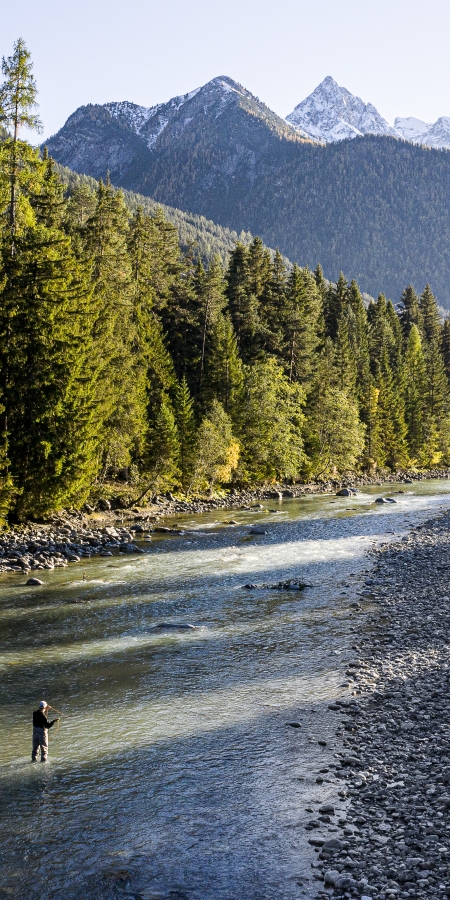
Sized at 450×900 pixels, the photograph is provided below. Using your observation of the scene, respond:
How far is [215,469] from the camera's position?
5556 centimetres

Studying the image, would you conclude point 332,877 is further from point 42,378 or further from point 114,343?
point 114,343

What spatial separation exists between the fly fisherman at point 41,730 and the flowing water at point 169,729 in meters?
0.23

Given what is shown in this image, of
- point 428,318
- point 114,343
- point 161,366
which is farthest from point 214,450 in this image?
point 428,318

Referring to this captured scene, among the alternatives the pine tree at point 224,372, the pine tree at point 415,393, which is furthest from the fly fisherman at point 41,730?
the pine tree at point 415,393

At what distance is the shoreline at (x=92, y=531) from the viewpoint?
29.8 meters

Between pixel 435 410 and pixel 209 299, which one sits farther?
pixel 435 410

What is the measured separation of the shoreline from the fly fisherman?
45.2ft

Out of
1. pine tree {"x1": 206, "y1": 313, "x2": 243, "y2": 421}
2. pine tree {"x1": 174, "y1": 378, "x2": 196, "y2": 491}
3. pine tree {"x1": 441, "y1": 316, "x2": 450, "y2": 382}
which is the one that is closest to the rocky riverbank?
pine tree {"x1": 174, "y1": 378, "x2": 196, "y2": 491}

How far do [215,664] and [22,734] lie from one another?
5.45m

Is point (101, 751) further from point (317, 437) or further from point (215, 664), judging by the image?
point (317, 437)

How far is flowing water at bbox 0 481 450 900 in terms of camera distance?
30.6 ft

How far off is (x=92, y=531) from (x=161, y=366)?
850 inches

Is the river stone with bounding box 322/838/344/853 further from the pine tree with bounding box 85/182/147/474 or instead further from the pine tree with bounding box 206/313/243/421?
the pine tree with bounding box 206/313/243/421

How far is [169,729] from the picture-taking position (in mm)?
13531
